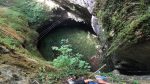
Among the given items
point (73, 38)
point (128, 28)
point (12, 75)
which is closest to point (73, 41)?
point (73, 38)

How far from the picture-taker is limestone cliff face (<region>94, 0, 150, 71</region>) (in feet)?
27.6

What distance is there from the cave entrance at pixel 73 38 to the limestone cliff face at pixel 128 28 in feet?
12.4

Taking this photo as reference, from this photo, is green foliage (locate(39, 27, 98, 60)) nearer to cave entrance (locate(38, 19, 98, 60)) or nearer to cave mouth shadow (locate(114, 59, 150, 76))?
cave entrance (locate(38, 19, 98, 60))

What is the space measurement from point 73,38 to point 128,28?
619 centimetres

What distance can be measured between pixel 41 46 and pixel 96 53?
2798mm

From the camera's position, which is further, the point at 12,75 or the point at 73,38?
the point at 73,38

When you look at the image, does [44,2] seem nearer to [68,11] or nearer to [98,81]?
[68,11]

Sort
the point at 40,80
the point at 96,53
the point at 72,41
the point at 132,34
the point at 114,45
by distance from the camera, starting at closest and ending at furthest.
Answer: the point at 40,80
the point at 132,34
the point at 114,45
the point at 96,53
the point at 72,41

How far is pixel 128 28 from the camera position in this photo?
8758mm

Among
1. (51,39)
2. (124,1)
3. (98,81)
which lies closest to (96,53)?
(51,39)

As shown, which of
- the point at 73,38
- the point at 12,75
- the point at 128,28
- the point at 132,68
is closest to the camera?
the point at 12,75

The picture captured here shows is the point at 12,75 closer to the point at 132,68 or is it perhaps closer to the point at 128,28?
the point at 128,28

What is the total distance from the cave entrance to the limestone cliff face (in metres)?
3.79

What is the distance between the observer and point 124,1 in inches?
358
